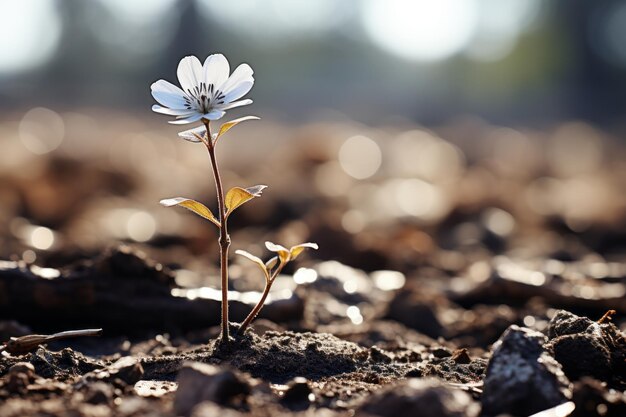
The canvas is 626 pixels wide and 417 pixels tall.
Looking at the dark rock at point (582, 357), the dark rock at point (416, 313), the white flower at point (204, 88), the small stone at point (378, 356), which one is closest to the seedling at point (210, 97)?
the white flower at point (204, 88)

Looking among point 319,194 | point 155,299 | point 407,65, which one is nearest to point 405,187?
point 319,194

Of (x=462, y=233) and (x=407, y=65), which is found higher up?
(x=407, y=65)

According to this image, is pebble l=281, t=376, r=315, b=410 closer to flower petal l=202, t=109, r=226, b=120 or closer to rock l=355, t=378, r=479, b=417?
rock l=355, t=378, r=479, b=417

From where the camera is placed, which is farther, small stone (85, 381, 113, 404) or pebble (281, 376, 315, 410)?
pebble (281, 376, 315, 410)

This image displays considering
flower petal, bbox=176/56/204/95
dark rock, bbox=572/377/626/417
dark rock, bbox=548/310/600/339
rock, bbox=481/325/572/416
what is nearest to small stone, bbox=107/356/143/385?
flower petal, bbox=176/56/204/95

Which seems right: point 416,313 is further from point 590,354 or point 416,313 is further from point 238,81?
point 238,81

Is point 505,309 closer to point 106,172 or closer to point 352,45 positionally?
point 106,172

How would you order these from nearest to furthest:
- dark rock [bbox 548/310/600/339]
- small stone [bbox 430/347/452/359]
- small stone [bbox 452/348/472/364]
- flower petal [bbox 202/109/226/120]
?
flower petal [bbox 202/109/226/120], dark rock [bbox 548/310/600/339], small stone [bbox 452/348/472/364], small stone [bbox 430/347/452/359]
